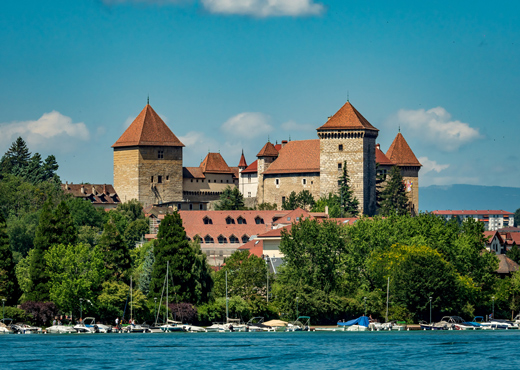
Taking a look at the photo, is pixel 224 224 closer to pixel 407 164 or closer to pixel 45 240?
pixel 407 164

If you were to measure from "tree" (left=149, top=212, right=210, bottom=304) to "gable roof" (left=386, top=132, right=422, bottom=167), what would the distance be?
274 ft

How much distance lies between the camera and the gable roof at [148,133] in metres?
147

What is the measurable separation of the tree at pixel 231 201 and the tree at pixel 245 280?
56.7m

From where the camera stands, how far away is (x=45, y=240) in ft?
242

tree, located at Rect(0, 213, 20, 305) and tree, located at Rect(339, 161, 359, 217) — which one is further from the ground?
tree, located at Rect(339, 161, 359, 217)

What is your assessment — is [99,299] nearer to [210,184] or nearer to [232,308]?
[232,308]

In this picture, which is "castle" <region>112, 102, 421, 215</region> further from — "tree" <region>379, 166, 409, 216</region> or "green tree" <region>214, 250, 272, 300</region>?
"green tree" <region>214, 250, 272, 300</region>

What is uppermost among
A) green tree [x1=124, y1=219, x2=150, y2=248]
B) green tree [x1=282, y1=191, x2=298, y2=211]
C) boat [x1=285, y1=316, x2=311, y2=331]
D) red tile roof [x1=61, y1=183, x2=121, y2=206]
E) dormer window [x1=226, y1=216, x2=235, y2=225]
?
red tile roof [x1=61, y1=183, x2=121, y2=206]

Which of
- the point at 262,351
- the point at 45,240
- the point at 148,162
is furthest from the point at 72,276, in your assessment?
the point at 148,162

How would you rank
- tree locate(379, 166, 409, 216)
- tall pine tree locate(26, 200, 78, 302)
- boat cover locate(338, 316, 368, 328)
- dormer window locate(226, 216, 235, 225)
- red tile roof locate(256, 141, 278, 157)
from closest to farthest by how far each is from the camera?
tall pine tree locate(26, 200, 78, 302), boat cover locate(338, 316, 368, 328), dormer window locate(226, 216, 235, 225), tree locate(379, 166, 409, 216), red tile roof locate(256, 141, 278, 157)

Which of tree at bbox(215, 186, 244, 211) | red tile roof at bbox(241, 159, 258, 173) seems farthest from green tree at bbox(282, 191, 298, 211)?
red tile roof at bbox(241, 159, 258, 173)

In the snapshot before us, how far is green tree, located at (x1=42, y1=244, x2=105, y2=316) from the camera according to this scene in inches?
2820

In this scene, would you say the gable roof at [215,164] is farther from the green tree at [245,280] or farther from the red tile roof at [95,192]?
the green tree at [245,280]

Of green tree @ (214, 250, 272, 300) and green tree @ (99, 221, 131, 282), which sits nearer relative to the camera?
green tree @ (99, 221, 131, 282)
